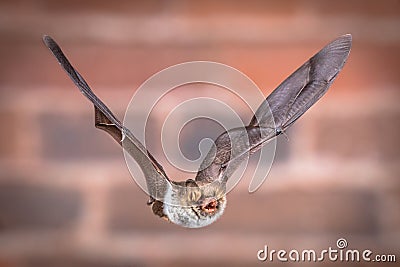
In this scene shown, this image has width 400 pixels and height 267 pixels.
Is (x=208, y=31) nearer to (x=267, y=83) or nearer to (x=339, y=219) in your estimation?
(x=267, y=83)

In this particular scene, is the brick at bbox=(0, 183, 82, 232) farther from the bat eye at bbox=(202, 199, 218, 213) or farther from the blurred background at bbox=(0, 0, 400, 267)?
the bat eye at bbox=(202, 199, 218, 213)

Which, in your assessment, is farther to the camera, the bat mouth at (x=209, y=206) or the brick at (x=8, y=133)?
the brick at (x=8, y=133)

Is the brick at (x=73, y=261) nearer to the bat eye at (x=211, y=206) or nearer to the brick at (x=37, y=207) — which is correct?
the brick at (x=37, y=207)

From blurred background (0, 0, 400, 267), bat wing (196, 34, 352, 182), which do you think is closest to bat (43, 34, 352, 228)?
bat wing (196, 34, 352, 182)

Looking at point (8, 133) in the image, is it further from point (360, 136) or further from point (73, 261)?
point (360, 136)

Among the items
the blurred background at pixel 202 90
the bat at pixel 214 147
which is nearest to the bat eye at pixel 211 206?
the bat at pixel 214 147

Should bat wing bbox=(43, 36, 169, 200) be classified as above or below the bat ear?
above

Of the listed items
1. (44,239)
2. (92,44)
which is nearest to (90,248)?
(44,239)
